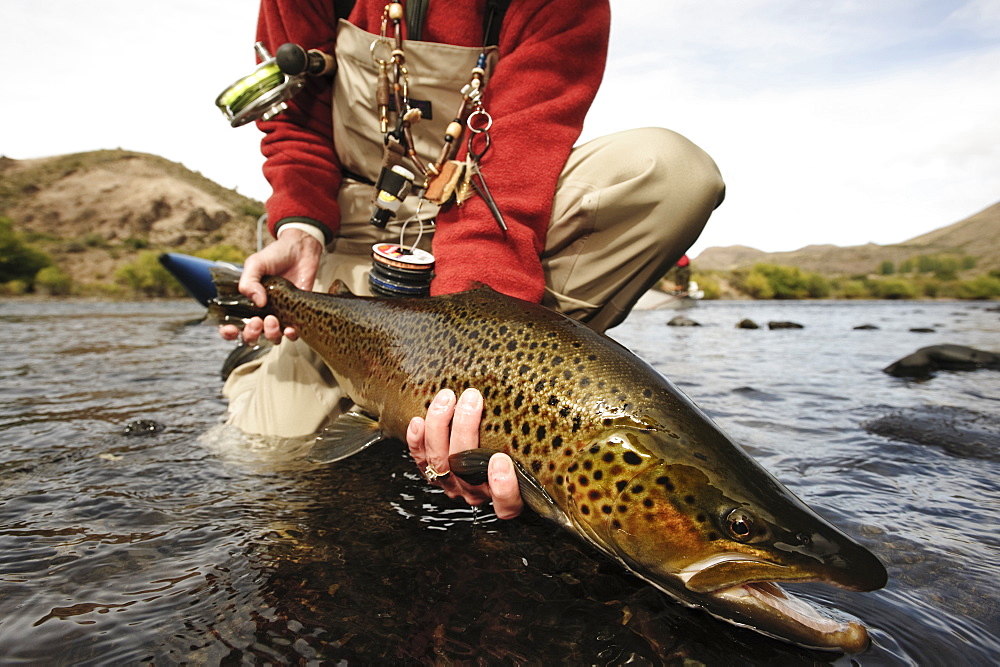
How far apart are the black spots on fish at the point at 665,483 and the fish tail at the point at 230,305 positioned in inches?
95.0

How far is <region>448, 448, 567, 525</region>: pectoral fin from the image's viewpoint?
5.25 ft

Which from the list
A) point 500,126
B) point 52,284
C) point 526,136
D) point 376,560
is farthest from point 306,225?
point 52,284

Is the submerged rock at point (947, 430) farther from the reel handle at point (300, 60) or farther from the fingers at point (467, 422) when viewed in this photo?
the reel handle at point (300, 60)

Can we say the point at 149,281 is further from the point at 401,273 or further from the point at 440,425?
the point at 440,425

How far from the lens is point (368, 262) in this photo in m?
3.80

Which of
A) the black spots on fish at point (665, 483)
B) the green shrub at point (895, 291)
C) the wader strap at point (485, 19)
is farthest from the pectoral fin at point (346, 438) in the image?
the green shrub at point (895, 291)

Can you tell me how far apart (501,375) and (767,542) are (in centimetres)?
92

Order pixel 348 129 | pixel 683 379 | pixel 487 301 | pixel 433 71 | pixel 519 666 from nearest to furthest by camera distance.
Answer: pixel 519 666 < pixel 487 301 < pixel 433 71 < pixel 348 129 < pixel 683 379

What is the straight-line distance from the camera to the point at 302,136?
336cm

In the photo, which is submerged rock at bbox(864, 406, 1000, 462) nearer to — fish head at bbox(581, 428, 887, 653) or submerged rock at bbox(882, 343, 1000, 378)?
fish head at bbox(581, 428, 887, 653)

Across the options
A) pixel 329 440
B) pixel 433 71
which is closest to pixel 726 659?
pixel 329 440

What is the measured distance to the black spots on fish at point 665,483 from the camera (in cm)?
139

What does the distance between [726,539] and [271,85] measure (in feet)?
10.7

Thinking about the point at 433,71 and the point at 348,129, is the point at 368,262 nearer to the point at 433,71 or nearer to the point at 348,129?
the point at 348,129
